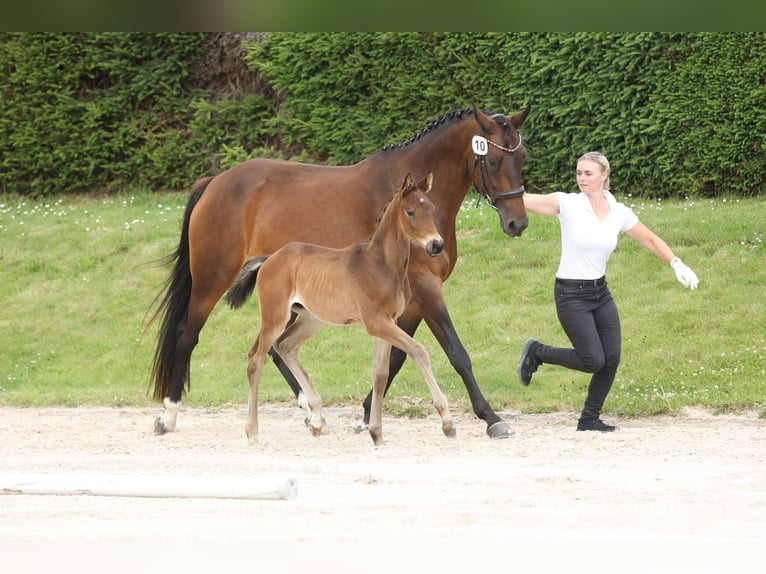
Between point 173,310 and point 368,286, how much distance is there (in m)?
2.11

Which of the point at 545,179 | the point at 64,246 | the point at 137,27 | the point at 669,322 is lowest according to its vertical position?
the point at 64,246

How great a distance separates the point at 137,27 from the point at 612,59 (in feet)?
37.9

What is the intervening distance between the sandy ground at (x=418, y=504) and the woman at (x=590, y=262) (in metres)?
0.58

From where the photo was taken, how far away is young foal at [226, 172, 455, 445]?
229 inches

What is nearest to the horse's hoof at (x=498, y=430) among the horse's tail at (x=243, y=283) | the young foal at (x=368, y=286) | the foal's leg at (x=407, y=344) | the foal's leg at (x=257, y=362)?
the young foal at (x=368, y=286)

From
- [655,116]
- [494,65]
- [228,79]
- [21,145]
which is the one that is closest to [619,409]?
[655,116]

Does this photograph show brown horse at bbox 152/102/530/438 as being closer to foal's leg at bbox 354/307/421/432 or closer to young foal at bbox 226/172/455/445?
foal's leg at bbox 354/307/421/432

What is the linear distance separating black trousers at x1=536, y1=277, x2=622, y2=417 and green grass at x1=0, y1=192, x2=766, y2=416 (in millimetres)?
1179

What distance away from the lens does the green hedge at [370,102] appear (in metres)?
11.5

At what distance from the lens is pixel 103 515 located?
14.0ft

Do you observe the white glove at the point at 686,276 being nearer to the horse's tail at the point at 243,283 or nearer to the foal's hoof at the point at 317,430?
the foal's hoof at the point at 317,430

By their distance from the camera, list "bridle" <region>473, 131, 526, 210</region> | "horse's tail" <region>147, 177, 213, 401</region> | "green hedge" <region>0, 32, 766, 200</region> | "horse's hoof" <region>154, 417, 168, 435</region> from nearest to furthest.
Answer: "bridle" <region>473, 131, 526, 210</region> < "horse's hoof" <region>154, 417, 168, 435</region> < "horse's tail" <region>147, 177, 213, 401</region> < "green hedge" <region>0, 32, 766, 200</region>

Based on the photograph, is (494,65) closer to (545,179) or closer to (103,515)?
(545,179)

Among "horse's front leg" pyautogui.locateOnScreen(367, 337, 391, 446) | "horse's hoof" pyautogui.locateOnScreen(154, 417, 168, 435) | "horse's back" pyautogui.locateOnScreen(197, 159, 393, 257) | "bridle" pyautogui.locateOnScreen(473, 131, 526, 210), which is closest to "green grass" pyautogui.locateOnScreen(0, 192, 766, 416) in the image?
"horse's hoof" pyautogui.locateOnScreen(154, 417, 168, 435)
